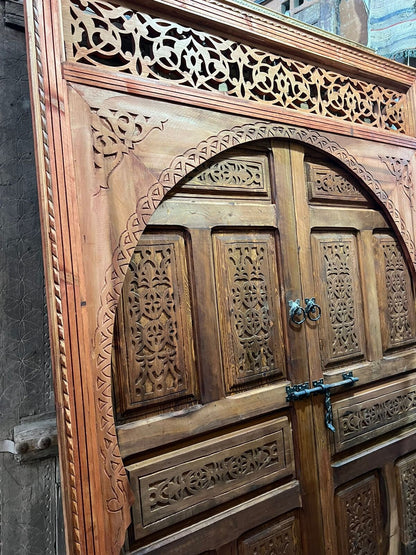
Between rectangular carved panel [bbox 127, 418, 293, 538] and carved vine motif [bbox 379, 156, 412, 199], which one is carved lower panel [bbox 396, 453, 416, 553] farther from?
carved vine motif [bbox 379, 156, 412, 199]

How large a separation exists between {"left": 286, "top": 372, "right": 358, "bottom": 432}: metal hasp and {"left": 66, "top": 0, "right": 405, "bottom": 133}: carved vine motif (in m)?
1.01

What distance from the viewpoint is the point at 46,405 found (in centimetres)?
136

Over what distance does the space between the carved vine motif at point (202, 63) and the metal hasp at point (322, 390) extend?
3.31ft

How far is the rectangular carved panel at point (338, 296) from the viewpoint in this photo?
168 centimetres

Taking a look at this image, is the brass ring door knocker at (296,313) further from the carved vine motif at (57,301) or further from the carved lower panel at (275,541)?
the carved vine motif at (57,301)

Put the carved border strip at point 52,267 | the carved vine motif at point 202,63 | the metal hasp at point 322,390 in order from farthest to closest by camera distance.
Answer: the metal hasp at point 322,390 → the carved vine motif at point 202,63 → the carved border strip at point 52,267

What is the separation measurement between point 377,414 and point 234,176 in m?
1.15

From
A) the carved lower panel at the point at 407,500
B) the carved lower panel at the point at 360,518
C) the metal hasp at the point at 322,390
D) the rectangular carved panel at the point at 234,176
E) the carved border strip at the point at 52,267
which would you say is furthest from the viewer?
the carved lower panel at the point at 407,500

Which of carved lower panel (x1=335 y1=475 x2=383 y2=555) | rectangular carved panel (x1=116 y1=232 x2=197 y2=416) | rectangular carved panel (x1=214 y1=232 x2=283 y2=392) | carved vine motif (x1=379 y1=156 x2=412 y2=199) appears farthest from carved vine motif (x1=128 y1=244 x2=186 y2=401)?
carved vine motif (x1=379 y1=156 x2=412 y2=199)

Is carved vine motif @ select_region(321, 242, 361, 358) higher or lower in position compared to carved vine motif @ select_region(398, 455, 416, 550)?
higher

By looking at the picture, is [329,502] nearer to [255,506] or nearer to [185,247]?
[255,506]

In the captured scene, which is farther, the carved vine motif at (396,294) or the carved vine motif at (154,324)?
the carved vine motif at (396,294)

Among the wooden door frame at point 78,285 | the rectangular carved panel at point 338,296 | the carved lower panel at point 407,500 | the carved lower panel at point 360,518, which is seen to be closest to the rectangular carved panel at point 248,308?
the rectangular carved panel at point 338,296

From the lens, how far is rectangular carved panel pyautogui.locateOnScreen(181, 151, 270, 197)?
4.61ft
